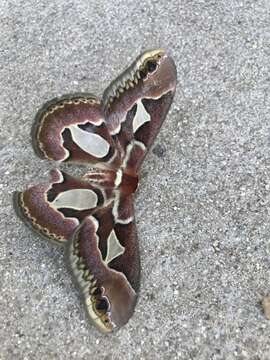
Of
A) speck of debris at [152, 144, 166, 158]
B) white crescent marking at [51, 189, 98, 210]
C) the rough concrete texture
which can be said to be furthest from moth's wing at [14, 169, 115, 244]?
speck of debris at [152, 144, 166, 158]

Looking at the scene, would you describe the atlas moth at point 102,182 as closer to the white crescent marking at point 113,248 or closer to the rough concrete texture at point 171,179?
the white crescent marking at point 113,248

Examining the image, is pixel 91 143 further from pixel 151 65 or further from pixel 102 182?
pixel 151 65

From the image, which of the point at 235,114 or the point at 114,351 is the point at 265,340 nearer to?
the point at 114,351

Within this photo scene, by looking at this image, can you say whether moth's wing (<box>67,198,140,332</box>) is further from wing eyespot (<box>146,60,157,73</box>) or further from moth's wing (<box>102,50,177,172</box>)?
wing eyespot (<box>146,60,157,73</box>)

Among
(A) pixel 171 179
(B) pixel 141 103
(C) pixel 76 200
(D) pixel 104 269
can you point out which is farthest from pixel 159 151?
(D) pixel 104 269

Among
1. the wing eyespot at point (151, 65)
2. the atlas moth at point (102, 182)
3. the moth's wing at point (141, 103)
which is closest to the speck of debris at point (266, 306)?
the atlas moth at point (102, 182)
